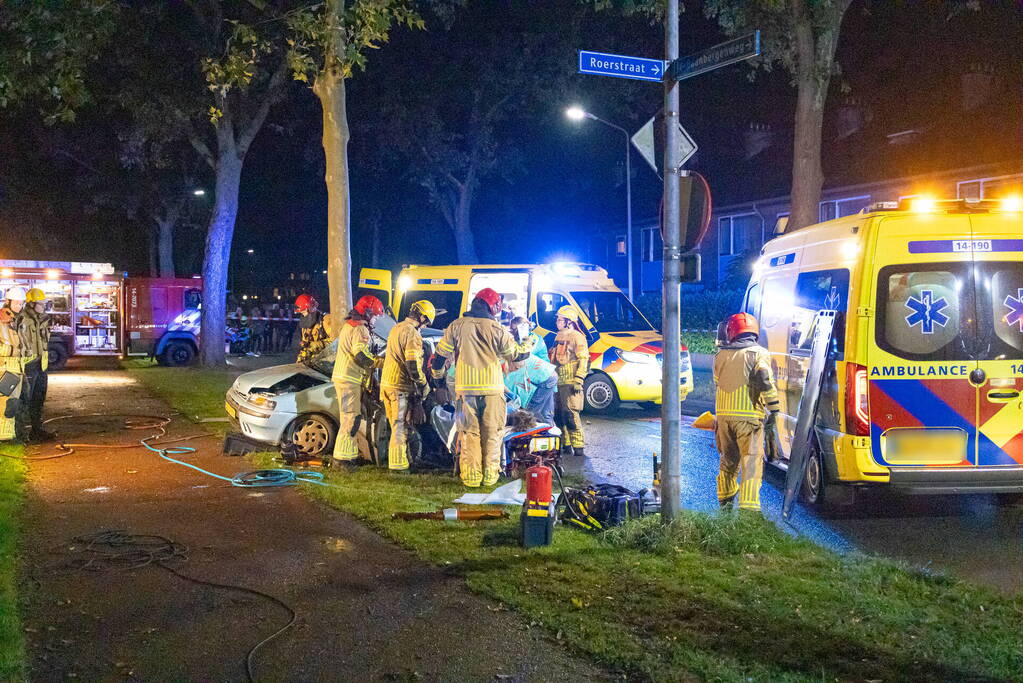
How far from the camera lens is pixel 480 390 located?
29.8ft

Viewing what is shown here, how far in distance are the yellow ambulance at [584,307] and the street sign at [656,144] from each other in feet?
23.6

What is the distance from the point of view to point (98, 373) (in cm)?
2453

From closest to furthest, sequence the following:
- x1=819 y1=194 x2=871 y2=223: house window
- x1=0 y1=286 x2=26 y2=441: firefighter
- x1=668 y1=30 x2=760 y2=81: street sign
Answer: x1=668 y1=30 x2=760 y2=81: street sign < x1=0 y1=286 x2=26 y2=441: firefighter < x1=819 y1=194 x2=871 y2=223: house window

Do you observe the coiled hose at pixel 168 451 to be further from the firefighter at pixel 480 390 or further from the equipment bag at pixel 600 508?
the equipment bag at pixel 600 508

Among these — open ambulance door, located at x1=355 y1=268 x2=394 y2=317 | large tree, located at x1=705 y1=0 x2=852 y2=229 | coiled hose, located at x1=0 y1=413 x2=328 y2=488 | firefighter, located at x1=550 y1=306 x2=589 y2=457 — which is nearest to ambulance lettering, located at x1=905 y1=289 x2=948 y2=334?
firefighter, located at x1=550 y1=306 x2=589 y2=457

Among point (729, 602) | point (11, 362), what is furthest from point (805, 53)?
point (729, 602)

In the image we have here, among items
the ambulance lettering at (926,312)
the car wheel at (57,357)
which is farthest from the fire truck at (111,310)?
the ambulance lettering at (926,312)

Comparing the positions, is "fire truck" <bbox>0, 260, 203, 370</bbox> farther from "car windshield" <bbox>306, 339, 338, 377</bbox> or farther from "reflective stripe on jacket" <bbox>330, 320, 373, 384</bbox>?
"reflective stripe on jacket" <bbox>330, 320, 373, 384</bbox>

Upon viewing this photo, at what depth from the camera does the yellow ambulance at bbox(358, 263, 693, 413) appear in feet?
48.7

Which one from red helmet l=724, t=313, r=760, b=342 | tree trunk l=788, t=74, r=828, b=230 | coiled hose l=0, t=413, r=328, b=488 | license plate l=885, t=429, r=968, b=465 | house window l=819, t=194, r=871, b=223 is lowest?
coiled hose l=0, t=413, r=328, b=488

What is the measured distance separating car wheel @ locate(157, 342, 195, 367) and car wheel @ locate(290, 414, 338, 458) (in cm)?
1809

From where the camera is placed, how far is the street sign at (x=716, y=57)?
21.9 feet

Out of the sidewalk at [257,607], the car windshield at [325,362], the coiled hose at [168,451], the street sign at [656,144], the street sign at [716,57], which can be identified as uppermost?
the street sign at [716,57]

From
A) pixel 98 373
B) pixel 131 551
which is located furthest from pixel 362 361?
pixel 98 373
